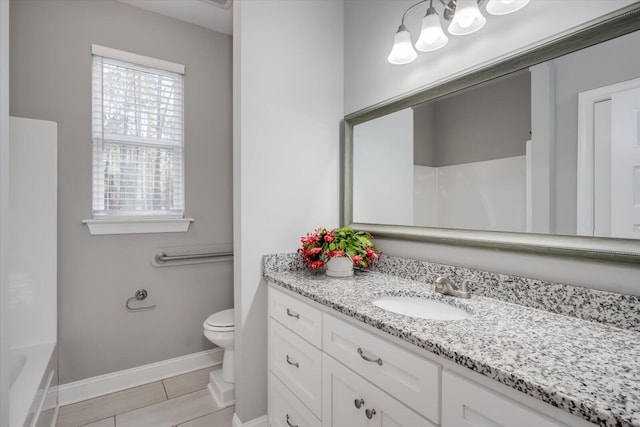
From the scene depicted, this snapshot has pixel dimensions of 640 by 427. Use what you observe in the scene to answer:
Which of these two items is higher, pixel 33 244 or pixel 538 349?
pixel 33 244

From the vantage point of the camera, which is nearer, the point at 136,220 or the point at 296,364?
the point at 296,364

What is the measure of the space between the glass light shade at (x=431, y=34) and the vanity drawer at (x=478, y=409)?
51.7 inches

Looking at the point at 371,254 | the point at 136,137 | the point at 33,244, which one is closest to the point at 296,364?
the point at 371,254

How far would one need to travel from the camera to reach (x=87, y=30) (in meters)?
2.04

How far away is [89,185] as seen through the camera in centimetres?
205

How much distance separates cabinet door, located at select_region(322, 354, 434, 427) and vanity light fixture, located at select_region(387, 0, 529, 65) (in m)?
1.39

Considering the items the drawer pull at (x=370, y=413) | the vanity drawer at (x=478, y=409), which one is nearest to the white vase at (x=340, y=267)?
the drawer pull at (x=370, y=413)

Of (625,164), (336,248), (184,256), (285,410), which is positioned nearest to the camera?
(625,164)

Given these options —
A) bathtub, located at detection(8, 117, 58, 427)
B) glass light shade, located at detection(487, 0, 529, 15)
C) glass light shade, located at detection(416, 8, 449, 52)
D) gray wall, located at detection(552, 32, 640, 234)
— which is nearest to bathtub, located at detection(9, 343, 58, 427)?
bathtub, located at detection(8, 117, 58, 427)

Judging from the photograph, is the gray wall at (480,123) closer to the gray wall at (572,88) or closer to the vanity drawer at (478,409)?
the gray wall at (572,88)

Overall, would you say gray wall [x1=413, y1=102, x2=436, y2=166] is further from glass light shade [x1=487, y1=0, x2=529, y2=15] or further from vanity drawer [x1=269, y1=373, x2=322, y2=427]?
vanity drawer [x1=269, y1=373, x2=322, y2=427]

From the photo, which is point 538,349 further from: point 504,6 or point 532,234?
point 504,6

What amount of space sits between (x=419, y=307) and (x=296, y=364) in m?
0.61

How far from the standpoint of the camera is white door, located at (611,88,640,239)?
0.92 meters
